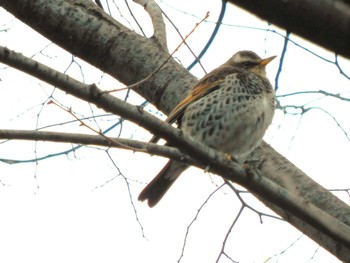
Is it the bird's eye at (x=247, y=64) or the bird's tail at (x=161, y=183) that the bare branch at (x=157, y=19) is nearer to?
the bird's tail at (x=161, y=183)

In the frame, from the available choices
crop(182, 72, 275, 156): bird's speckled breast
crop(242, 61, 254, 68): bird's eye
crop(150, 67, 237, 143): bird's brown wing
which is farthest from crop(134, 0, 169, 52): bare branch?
crop(242, 61, 254, 68): bird's eye

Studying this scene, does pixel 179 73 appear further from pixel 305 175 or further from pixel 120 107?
pixel 120 107

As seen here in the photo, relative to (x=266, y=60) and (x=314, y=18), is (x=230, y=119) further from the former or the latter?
(x=314, y=18)

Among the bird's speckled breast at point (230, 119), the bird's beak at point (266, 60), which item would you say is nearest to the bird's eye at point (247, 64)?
the bird's beak at point (266, 60)

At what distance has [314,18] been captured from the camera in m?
0.73

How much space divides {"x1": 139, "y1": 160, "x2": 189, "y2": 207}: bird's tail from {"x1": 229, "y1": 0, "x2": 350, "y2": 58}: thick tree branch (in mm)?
4383

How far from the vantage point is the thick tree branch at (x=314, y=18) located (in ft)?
2.38

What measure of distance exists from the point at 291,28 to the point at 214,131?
4176 millimetres

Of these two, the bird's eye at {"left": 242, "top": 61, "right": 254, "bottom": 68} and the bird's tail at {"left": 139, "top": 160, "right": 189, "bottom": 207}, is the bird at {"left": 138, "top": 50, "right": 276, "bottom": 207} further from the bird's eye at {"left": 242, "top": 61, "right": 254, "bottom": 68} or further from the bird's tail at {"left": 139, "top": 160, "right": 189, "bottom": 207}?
the bird's eye at {"left": 242, "top": 61, "right": 254, "bottom": 68}

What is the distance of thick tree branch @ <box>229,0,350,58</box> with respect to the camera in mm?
726

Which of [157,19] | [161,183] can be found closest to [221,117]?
[161,183]

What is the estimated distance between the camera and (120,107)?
2.40 metres

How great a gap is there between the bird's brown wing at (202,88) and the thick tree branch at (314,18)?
3954 millimetres

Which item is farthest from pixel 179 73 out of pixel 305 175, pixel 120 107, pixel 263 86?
pixel 120 107
